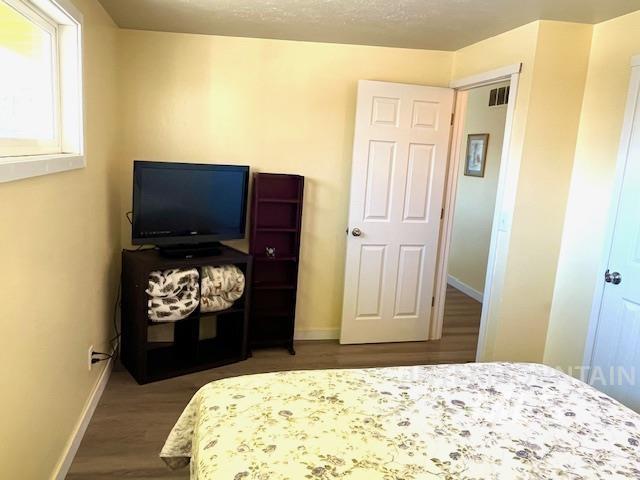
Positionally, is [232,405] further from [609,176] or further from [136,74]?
[136,74]

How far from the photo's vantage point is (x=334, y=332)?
382 cm


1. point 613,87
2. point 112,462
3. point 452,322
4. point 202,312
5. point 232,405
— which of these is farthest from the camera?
point 452,322

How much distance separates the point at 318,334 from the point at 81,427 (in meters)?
1.90

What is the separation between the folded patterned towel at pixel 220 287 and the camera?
10.0 feet

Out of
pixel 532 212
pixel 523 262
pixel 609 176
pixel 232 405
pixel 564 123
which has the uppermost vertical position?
pixel 564 123

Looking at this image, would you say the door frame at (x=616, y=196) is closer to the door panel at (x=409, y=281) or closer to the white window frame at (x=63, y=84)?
the door panel at (x=409, y=281)

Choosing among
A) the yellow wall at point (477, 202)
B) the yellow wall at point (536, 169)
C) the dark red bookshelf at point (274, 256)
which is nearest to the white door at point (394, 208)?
the dark red bookshelf at point (274, 256)

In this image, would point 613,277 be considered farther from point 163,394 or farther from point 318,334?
point 163,394

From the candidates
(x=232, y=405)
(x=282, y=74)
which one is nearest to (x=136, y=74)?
(x=282, y=74)

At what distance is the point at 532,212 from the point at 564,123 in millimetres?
569

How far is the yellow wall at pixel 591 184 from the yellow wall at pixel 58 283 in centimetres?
280

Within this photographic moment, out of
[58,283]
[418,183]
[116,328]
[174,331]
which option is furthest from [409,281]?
[58,283]

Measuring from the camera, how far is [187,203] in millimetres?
3057

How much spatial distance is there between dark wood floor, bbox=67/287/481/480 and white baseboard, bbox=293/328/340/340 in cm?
6
